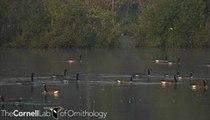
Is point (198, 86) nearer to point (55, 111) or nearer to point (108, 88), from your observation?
point (108, 88)

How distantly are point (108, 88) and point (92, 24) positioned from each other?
4323 centimetres

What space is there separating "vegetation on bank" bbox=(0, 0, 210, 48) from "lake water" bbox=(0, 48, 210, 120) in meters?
13.3

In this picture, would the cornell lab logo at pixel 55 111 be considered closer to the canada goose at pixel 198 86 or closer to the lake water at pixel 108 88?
the lake water at pixel 108 88

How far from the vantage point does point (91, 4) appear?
93562mm

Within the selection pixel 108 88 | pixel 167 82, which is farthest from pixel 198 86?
pixel 108 88

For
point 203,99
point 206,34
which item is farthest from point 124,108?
point 206,34

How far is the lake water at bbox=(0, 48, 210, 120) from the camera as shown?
37.3 m

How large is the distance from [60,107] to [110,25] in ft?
170

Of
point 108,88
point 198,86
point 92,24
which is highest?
point 92,24

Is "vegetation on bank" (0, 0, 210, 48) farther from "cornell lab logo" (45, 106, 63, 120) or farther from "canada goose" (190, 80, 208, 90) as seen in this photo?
"cornell lab logo" (45, 106, 63, 120)

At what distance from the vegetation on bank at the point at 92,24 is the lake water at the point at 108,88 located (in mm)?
13299

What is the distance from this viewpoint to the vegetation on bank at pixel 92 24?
86000 millimetres

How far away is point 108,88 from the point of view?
46.3m

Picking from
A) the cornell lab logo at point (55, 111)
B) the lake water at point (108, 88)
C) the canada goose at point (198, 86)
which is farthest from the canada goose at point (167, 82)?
the cornell lab logo at point (55, 111)
